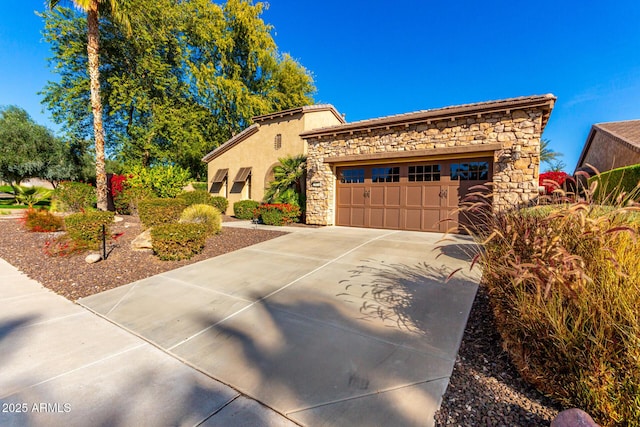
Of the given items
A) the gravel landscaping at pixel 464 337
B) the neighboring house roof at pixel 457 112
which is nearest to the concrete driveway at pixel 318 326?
the gravel landscaping at pixel 464 337

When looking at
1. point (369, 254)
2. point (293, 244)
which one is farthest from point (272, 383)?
point (293, 244)

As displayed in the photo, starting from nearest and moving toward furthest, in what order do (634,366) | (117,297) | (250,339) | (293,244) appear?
(634,366), (250,339), (117,297), (293,244)

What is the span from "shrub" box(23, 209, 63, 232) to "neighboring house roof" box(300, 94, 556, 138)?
10.5m

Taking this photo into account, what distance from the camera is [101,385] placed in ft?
7.73

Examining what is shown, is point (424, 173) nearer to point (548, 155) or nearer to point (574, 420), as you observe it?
point (574, 420)

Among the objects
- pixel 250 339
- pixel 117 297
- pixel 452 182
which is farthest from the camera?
pixel 452 182

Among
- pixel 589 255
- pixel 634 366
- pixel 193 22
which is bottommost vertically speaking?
pixel 634 366

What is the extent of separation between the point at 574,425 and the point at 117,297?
550cm

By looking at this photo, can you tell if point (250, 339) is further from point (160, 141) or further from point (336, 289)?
point (160, 141)

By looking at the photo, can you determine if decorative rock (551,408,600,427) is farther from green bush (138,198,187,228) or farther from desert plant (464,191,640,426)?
green bush (138,198,187,228)

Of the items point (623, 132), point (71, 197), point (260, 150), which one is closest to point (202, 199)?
point (260, 150)

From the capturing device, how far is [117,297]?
437cm

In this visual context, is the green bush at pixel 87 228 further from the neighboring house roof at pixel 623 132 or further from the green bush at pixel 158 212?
the neighboring house roof at pixel 623 132

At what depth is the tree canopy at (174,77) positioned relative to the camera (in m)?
18.0
